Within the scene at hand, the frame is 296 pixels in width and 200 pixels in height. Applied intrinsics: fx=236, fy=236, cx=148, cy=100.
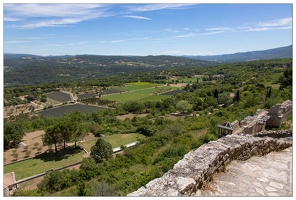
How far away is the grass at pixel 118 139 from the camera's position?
99.6ft

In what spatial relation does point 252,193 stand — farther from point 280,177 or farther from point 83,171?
point 83,171

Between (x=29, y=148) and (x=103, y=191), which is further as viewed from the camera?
(x=29, y=148)

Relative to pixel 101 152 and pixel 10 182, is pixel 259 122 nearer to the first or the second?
pixel 101 152

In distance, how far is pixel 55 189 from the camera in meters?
17.2

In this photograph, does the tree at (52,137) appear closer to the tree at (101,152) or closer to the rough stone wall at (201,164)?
the tree at (101,152)

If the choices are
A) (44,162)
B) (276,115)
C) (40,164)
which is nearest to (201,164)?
(276,115)

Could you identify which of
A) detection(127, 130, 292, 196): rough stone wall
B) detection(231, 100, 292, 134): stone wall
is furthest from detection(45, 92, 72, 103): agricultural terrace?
detection(127, 130, 292, 196): rough stone wall

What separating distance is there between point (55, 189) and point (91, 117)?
32681 millimetres

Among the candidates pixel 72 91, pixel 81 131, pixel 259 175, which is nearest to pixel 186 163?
pixel 259 175

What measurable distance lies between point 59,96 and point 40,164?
6541cm

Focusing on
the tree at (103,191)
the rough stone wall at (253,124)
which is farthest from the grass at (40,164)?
the rough stone wall at (253,124)

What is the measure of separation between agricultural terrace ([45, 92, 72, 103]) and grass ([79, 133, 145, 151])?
49.4m

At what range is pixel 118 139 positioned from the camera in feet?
107

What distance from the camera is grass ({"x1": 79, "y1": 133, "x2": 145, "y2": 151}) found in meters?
30.4
